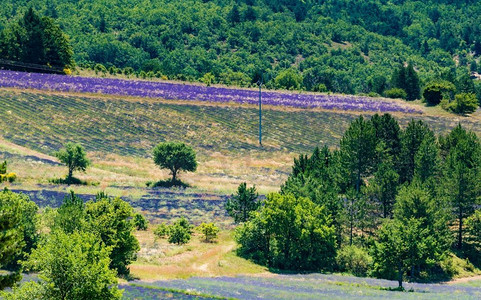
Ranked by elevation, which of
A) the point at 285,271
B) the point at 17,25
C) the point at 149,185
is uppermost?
the point at 17,25

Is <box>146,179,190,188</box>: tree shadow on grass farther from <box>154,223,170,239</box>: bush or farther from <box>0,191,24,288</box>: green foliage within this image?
<box>0,191,24,288</box>: green foliage

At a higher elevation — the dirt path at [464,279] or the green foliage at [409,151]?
the green foliage at [409,151]

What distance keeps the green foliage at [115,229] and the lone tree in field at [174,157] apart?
31592mm

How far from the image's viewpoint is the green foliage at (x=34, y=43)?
144 metres

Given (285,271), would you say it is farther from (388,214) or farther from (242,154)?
(242,154)

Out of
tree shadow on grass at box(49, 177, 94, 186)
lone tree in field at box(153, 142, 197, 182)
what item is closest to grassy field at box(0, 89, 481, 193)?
tree shadow on grass at box(49, 177, 94, 186)

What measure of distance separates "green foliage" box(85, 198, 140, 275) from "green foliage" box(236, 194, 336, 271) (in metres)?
13.6

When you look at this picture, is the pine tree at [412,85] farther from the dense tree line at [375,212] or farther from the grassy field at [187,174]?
the dense tree line at [375,212]

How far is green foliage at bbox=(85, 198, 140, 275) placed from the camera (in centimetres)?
6331

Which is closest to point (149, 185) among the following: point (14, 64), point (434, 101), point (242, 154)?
point (242, 154)

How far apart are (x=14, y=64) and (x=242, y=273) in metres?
86.3

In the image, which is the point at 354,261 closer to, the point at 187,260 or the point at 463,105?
the point at 187,260

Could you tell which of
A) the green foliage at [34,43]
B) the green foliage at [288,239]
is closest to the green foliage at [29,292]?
the green foliage at [288,239]

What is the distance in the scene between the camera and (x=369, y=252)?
256ft
